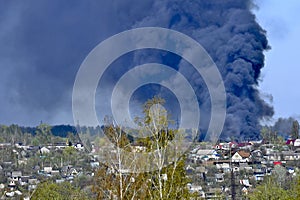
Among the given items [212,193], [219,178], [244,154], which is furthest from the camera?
[244,154]

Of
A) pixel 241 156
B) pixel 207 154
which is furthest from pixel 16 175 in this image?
pixel 241 156

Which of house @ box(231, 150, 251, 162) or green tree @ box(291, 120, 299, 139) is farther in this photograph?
green tree @ box(291, 120, 299, 139)

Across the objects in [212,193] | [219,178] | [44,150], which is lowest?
[212,193]

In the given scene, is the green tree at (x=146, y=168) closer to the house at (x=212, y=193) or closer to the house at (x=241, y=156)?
the house at (x=212, y=193)

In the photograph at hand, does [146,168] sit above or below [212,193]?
above

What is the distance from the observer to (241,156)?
76.7m

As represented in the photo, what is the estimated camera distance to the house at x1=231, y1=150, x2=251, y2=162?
2933 inches

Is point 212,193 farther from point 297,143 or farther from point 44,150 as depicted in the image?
point 44,150

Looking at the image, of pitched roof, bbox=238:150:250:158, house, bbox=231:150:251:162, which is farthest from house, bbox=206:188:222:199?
pitched roof, bbox=238:150:250:158

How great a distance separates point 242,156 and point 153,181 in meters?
58.4

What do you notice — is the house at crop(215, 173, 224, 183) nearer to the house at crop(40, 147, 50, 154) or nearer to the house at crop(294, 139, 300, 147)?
the house at crop(294, 139, 300, 147)

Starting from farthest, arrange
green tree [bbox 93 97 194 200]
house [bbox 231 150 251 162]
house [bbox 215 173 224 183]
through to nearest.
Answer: house [bbox 231 150 251 162]
house [bbox 215 173 224 183]
green tree [bbox 93 97 194 200]

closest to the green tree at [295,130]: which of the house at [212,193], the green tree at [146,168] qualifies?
the house at [212,193]

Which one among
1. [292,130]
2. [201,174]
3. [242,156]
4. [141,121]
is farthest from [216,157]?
[141,121]
